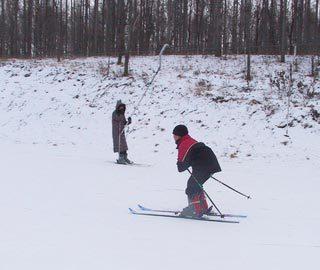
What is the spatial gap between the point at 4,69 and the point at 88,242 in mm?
24856

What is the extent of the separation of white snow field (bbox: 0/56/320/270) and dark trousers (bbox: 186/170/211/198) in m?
0.50

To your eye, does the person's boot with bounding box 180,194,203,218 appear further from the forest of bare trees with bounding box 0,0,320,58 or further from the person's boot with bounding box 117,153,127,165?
the forest of bare trees with bounding box 0,0,320,58

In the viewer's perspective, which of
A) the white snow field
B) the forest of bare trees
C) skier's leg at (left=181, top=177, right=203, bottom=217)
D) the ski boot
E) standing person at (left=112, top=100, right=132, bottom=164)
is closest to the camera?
the white snow field

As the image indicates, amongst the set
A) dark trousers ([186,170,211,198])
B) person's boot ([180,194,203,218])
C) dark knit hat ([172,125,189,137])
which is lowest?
person's boot ([180,194,203,218])

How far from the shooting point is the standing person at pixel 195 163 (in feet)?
23.1

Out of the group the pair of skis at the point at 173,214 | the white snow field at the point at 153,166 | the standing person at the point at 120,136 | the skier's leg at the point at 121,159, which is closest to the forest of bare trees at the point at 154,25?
the white snow field at the point at 153,166

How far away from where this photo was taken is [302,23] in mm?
38812

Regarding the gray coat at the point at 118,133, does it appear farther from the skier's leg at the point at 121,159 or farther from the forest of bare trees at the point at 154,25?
the forest of bare trees at the point at 154,25

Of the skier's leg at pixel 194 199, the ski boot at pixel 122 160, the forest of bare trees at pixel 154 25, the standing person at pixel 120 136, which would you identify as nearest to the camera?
the skier's leg at pixel 194 199

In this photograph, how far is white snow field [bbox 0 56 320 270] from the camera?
224 inches

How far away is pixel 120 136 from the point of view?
13.4 meters

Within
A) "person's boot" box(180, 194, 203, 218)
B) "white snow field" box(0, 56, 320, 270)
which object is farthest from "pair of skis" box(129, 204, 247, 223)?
"white snow field" box(0, 56, 320, 270)

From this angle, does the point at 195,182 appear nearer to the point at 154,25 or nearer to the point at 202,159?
the point at 202,159

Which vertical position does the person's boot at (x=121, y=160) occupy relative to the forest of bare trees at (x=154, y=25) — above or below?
below
